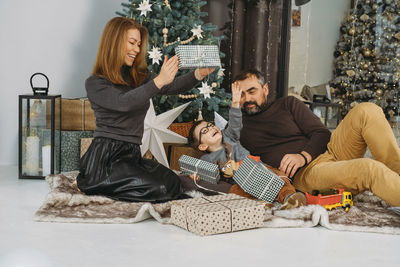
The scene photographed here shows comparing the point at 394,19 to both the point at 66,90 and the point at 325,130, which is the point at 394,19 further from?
the point at 66,90

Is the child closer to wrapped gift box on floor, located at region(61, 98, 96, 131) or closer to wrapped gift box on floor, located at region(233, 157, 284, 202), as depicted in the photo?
wrapped gift box on floor, located at region(233, 157, 284, 202)

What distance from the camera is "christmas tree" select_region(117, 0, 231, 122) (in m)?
3.43

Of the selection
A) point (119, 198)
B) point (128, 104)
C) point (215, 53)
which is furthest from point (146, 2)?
point (119, 198)

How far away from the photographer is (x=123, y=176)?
2619 mm

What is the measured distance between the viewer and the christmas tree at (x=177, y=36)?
3.43 metres

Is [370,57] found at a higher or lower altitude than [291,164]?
higher

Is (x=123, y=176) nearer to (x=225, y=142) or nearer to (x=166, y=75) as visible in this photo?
(x=166, y=75)

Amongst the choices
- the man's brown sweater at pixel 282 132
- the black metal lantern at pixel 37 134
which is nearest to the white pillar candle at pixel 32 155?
the black metal lantern at pixel 37 134

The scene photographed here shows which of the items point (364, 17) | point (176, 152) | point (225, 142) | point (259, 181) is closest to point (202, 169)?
point (225, 142)

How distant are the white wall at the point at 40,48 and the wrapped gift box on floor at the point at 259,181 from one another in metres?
2.07

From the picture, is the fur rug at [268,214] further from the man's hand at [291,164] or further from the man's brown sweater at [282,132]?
the man's brown sweater at [282,132]

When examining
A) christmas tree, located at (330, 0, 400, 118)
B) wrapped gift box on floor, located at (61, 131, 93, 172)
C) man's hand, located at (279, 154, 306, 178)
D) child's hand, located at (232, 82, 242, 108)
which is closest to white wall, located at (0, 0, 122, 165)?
wrapped gift box on floor, located at (61, 131, 93, 172)

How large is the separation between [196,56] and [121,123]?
533mm

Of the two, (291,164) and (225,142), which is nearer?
(291,164)
